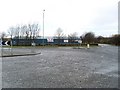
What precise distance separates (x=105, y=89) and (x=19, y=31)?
98043 millimetres

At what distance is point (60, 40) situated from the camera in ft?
404

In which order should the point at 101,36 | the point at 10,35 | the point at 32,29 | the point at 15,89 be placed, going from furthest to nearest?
1. the point at 101,36
2. the point at 10,35
3. the point at 32,29
4. the point at 15,89

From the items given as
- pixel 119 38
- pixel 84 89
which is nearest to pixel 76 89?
pixel 84 89

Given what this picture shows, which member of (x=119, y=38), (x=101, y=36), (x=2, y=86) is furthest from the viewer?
(x=101, y=36)

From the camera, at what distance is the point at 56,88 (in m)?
8.63

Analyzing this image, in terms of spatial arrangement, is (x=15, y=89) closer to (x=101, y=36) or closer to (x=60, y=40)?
(x=60, y=40)

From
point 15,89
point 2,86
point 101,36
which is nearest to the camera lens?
point 15,89

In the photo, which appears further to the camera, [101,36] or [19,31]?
[101,36]

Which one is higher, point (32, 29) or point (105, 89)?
point (32, 29)

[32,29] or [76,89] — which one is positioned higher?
[32,29]

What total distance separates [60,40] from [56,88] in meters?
115

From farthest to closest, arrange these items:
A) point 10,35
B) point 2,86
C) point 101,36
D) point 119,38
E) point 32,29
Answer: point 101,36
point 119,38
point 10,35
point 32,29
point 2,86

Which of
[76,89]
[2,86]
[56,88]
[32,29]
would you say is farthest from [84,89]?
[32,29]

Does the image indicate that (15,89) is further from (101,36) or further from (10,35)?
(101,36)
